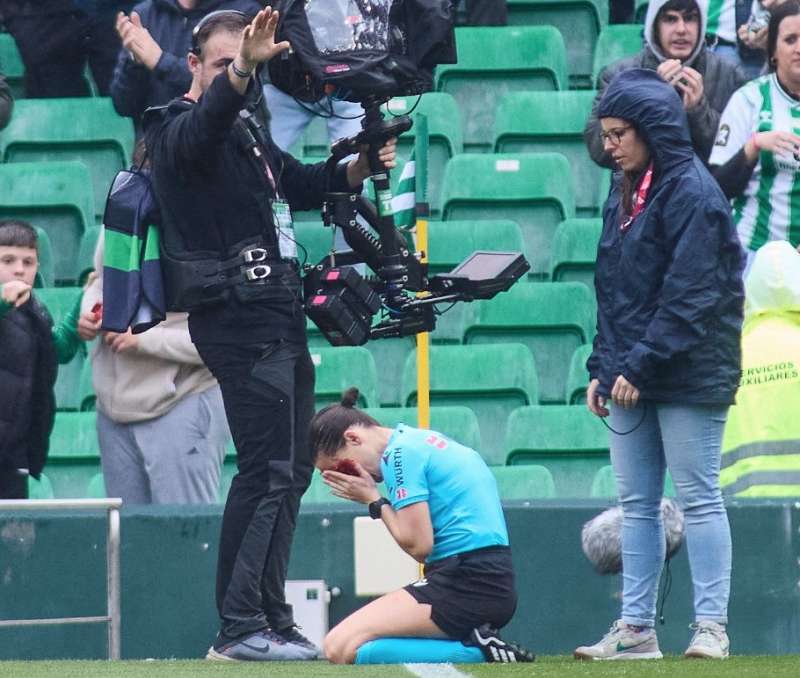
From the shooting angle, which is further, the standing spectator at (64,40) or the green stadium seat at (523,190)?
the standing spectator at (64,40)

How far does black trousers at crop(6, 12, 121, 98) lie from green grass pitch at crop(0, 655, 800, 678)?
4.42 m

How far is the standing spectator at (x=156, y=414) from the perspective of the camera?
6156 mm

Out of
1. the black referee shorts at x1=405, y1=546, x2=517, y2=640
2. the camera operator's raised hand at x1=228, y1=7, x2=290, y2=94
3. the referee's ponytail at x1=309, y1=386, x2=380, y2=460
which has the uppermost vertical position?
the camera operator's raised hand at x1=228, y1=7, x2=290, y2=94

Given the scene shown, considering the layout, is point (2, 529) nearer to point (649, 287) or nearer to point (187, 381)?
point (187, 381)

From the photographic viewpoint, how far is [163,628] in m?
5.86

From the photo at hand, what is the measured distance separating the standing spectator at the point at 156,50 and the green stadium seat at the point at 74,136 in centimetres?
52

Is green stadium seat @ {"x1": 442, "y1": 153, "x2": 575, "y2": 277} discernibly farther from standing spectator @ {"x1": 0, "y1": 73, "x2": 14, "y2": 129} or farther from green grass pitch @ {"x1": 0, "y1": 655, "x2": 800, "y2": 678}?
green grass pitch @ {"x1": 0, "y1": 655, "x2": 800, "y2": 678}

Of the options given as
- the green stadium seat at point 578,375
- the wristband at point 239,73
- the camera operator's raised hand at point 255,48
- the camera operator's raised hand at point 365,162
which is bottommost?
the green stadium seat at point 578,375

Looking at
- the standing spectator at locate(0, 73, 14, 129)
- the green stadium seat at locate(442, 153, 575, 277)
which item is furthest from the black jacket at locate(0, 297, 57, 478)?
the green stadium seat at locate(442, 153, 575, 277)

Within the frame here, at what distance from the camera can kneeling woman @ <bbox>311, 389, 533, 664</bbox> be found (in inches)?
196

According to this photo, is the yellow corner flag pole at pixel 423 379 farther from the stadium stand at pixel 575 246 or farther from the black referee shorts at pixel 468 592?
the stadium stand at pixel 575 246

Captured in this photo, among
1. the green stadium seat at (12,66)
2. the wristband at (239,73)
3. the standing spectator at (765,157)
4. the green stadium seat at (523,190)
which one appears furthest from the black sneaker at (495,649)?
the green stadium seat at (12,66)

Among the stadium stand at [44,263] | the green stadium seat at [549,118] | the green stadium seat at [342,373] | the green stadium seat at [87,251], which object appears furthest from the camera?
the green stadium seat at [549,118]

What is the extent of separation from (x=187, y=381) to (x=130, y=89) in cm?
205
